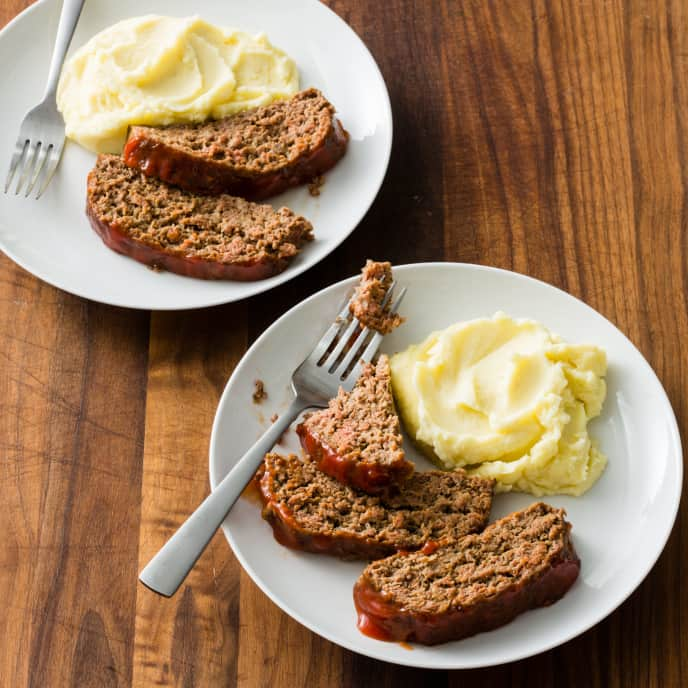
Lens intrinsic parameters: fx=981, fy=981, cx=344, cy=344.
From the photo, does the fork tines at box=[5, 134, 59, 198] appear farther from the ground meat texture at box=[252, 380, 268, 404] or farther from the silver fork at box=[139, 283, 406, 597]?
the silver fork at box=[139, 283, 406, 597]

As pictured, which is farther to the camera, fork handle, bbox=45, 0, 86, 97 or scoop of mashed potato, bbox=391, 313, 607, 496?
fork handle, bbox=45, 0, 86, 97

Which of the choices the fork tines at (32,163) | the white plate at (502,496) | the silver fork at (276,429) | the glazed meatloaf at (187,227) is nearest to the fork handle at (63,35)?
the fork tines at (32,163)

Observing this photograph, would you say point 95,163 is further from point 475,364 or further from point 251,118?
point 475,364

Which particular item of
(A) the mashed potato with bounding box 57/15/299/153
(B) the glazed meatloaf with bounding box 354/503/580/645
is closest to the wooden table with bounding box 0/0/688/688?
(B) the glazed meatloaf with bounding box 354/503/580/645

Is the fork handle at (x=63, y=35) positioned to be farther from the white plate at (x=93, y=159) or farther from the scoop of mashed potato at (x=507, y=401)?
the scoop of mashed potato at (x=507, y=401)

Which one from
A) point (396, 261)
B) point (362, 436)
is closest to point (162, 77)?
point (396, 261)
